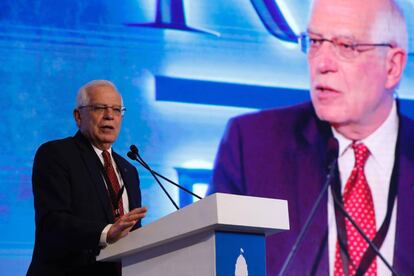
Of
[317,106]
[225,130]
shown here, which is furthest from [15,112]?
[317,106]

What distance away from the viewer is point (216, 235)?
1.95m

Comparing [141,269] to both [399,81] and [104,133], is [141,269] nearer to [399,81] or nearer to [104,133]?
[104,133]

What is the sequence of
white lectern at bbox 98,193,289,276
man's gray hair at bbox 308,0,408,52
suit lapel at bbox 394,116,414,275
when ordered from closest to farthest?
white lectern at bbox 98,193,289,276
suit lapel at bbox 394,116,414,275
man's gray hair at bbox 308,0,408,52

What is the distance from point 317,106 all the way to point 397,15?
0.82 meters

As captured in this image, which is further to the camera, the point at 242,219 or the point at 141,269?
the point at 141,269

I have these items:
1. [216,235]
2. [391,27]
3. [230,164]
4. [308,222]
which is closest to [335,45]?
[391,27]

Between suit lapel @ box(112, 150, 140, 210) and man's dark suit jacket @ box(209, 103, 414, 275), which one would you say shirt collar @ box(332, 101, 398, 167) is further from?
suit lapel @ box(112, 150, 140, 210)

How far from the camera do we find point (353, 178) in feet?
14.9

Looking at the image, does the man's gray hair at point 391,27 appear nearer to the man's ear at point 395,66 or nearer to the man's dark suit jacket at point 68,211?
the man's ear at point 395,66

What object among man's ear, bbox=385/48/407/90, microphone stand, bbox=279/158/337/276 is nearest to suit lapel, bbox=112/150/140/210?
microphone stand, bbox=279/158/337/276

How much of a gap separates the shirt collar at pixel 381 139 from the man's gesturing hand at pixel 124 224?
253 cm

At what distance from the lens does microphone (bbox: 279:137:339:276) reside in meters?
4.40

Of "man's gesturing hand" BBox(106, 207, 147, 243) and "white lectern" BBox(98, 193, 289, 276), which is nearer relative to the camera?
"white lectern" BBox(98, 193, 289, 276)

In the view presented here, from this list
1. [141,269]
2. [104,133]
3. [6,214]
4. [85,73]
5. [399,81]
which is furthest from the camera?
[399,81]
